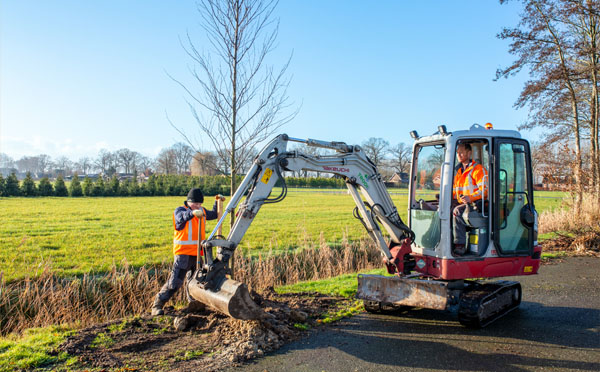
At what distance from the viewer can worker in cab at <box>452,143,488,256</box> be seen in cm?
622

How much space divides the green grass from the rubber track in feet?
16.3

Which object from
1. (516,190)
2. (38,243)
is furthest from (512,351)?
(38,243)

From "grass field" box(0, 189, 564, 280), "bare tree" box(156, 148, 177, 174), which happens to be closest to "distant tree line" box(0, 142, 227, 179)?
"bare tree" box(156, 148, 177, 174)

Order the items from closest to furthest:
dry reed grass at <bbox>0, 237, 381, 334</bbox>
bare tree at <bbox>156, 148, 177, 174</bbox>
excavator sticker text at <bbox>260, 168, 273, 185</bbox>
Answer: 1. excavator sticker text at <bbox>260, 168, 273, 185</bbox>
2. dry reed grass at <bbox>0, 237, 381, 334</bbox>
3. bare tree at <bbox>156, 148, 177, 174</bbox>

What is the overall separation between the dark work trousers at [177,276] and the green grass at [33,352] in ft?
4.32

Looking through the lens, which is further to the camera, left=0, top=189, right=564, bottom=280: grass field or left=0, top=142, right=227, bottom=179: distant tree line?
left=0, top=142, right=227, bottom=179: distant tree line

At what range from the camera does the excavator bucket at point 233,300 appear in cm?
522

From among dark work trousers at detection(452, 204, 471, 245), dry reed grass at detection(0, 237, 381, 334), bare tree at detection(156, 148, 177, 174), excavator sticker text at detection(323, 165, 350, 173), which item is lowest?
dry reed grass at detection(0, 237, 381, 334)

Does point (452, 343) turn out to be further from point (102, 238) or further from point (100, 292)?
point (102, 238)

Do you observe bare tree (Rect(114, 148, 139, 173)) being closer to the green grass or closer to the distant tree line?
the distant tree line

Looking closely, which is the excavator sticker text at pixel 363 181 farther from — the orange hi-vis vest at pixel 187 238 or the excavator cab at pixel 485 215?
the orange hi-vis vest at pixel 187 238

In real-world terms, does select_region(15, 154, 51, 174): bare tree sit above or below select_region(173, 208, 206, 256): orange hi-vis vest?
above

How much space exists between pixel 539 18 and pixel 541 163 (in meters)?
5.76

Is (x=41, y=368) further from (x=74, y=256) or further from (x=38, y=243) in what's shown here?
(x=38, y=243)
